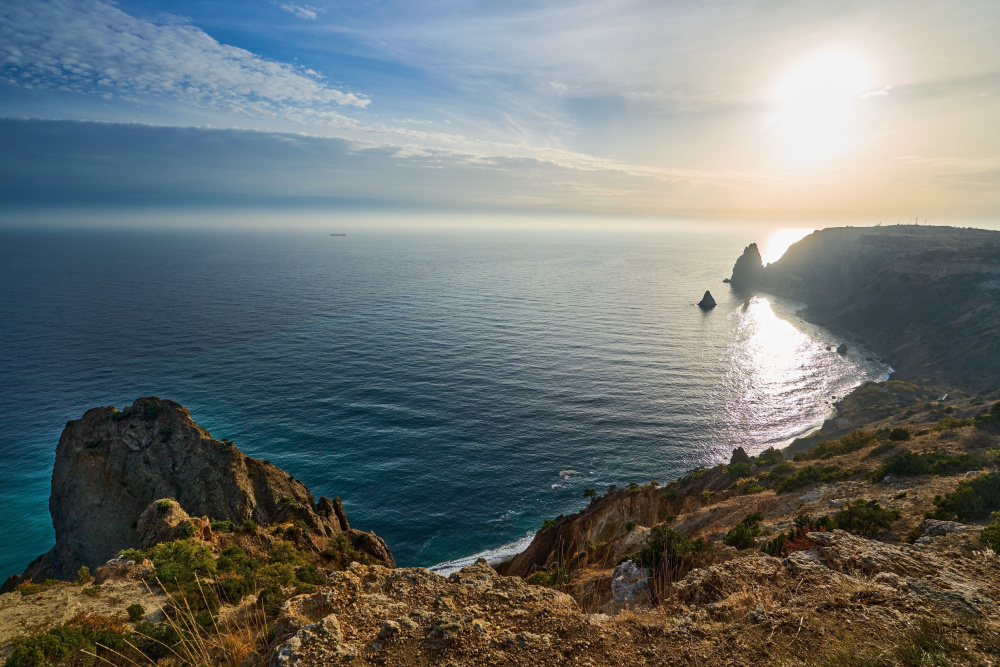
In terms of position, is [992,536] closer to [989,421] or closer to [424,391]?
[989,421]

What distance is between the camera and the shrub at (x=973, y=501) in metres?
19.8

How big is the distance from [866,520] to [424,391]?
64.5 m

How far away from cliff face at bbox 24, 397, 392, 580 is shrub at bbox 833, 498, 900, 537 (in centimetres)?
3343

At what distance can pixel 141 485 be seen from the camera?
124 ft

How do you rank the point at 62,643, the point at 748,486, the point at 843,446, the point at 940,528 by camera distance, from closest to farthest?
1. the point at 62,643
2. the point at 940,528
3. the point at 748,486
4. the point at 843,446

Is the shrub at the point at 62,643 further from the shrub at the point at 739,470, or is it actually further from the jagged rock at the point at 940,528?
the shrub at the point at 739,470

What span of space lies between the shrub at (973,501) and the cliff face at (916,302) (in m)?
82.8

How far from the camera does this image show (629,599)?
59.1 ft

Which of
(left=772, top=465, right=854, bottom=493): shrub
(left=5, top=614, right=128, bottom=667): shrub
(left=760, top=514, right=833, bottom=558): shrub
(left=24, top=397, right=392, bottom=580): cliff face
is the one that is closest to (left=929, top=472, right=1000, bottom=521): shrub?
(left=760, top=514, right=833, bottom=558): shrub

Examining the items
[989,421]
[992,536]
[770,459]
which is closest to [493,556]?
[770,459]

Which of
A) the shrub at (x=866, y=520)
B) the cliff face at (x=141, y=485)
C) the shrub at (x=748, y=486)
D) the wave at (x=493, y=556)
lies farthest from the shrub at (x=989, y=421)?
the cliff face at (x=141, y=485)

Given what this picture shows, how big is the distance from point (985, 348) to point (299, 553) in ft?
423

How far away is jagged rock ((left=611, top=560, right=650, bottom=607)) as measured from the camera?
1770 centimetres

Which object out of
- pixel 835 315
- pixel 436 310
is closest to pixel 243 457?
pixel 436 310
